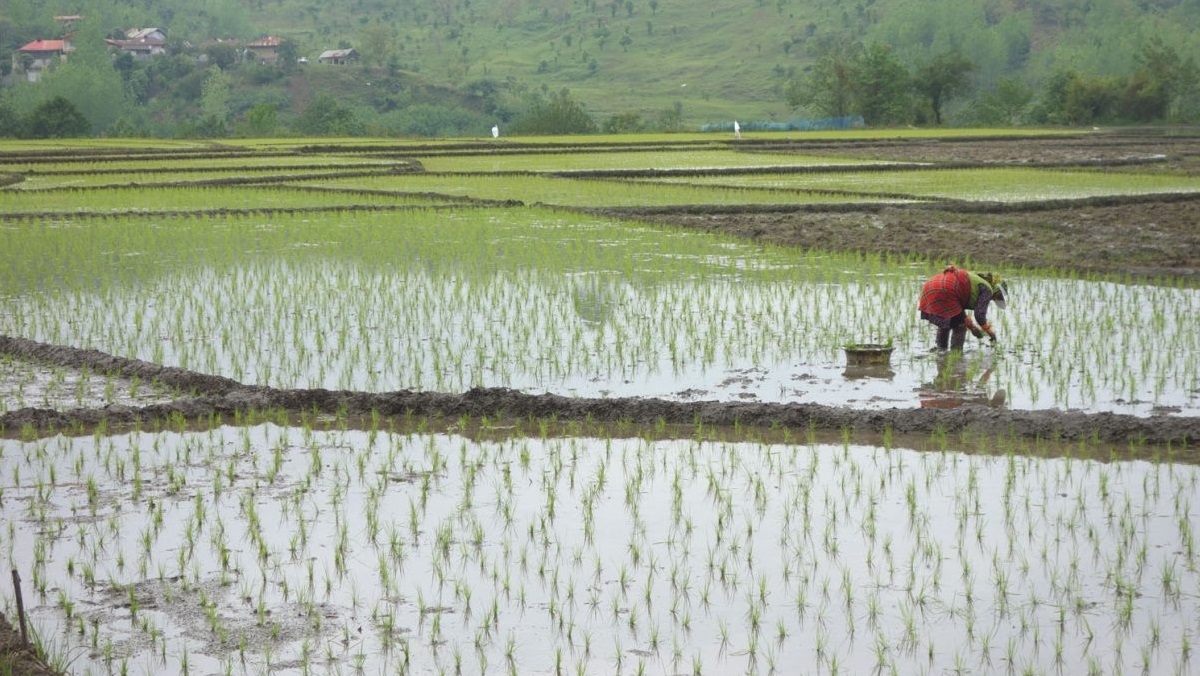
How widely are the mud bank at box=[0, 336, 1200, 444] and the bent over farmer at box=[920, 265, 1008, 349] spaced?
1306mm

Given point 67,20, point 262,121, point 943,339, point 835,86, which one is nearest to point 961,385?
point 943,339

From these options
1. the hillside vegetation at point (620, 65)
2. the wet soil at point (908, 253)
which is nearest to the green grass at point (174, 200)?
the wet soil at point (908, 253)

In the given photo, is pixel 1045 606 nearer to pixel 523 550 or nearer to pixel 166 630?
pixel 523 550

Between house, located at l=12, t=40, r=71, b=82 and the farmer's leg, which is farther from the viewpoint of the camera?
house, located at l=12, t=40, r=71, b=82

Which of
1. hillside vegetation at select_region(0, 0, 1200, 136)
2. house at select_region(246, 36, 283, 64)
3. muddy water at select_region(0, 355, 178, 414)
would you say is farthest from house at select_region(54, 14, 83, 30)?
muddy water at select_region(0, 355, 178, 414)

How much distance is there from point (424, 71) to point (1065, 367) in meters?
75.4

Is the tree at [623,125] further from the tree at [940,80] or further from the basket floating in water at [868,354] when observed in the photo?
the basket floating in water at [868,354]

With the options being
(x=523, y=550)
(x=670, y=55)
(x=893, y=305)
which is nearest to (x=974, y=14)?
(x=670, y=55)

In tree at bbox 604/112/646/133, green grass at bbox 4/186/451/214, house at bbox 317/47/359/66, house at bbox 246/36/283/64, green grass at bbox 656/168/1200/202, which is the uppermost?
house at bbox 246/36/283/64

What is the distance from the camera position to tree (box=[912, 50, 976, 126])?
49.0 m

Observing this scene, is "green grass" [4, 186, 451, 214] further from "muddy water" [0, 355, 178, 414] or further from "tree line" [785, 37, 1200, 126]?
"tree line" [785, 37, 1200, 126]

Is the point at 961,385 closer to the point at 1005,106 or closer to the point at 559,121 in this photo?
the point at 559,121

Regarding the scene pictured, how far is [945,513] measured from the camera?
216 inches

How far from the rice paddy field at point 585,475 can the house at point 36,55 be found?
229 ft
